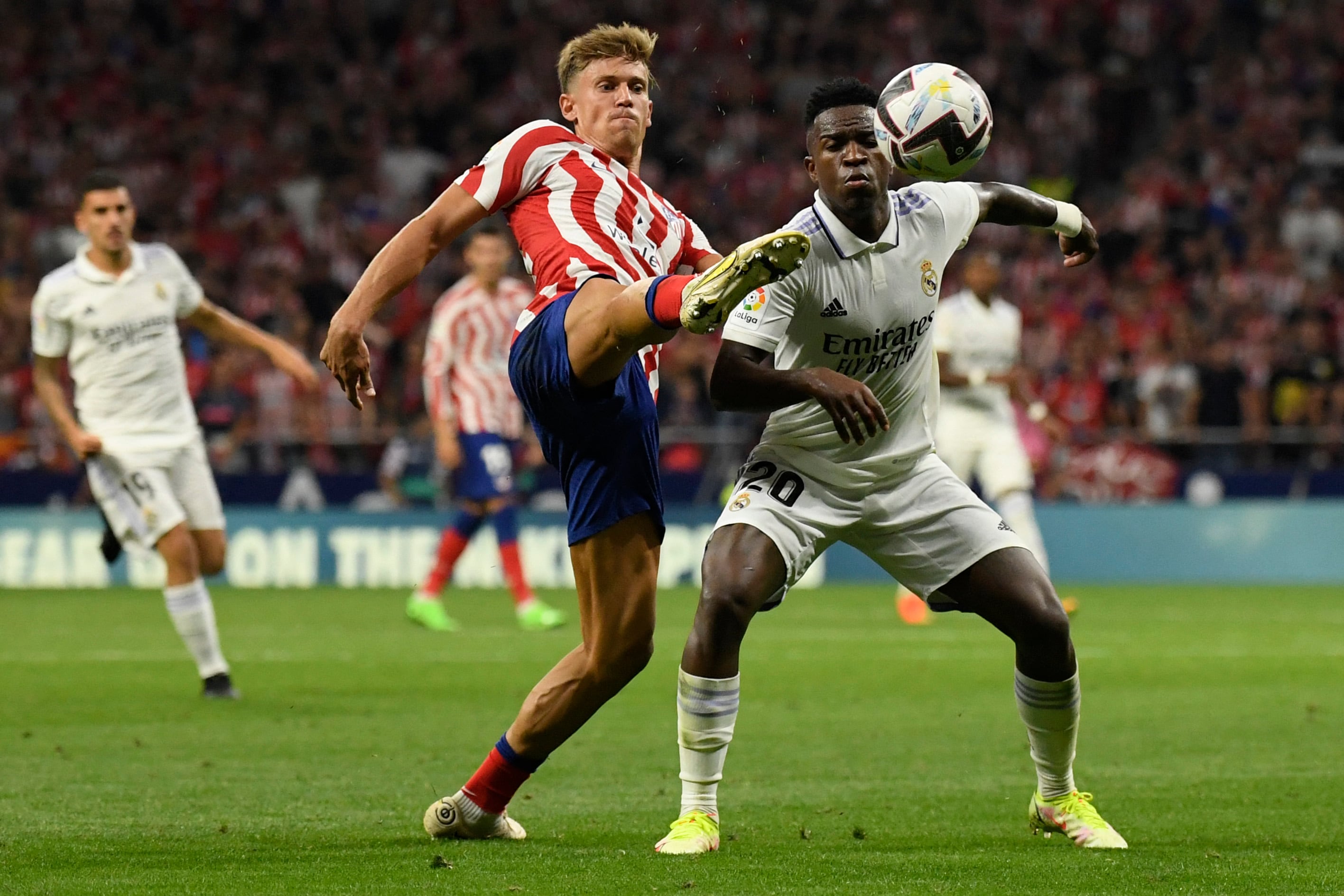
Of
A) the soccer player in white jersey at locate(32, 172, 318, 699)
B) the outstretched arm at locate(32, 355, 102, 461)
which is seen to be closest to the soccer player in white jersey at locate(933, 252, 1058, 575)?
the soccer player in white jersey at locate(32, 172, 318, 699)

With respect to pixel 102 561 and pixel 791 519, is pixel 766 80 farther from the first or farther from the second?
pixel 791 519

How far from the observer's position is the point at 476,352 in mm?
13781

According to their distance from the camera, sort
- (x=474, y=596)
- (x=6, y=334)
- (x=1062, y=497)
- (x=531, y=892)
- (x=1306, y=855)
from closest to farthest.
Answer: (x=531, y=892) < (x=1306, y=855) < (x=474, y=596) < (x=1062, y=497) < (x=6, y=334)

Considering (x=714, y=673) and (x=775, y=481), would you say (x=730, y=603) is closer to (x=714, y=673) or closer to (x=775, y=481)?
(x=714, y=673)

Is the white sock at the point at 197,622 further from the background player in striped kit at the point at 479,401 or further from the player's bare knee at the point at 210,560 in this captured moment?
the background player in striped kit at the point at 479,401

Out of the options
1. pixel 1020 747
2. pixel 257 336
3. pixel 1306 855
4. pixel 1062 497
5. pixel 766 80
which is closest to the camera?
pixel 1306 855

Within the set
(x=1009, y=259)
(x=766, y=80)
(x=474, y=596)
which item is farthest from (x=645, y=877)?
(x=766, y=80)

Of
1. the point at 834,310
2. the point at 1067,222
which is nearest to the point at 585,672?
the point at 834,310

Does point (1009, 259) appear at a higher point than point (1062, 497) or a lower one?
higher

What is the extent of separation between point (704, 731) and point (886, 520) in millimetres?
867

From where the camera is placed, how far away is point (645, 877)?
4.97 meters

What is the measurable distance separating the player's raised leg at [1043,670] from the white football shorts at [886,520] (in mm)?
74

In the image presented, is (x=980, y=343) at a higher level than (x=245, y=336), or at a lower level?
lower

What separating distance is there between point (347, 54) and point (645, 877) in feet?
77.4
